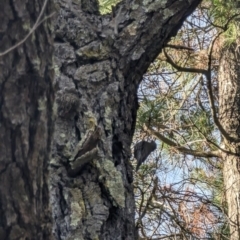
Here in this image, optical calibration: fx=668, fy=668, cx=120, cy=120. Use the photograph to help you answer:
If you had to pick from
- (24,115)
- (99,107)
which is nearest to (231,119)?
(99,107)

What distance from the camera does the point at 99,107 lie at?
114cm

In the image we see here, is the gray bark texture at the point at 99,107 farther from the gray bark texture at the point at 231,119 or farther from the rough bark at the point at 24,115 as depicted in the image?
the gray bark texture at the point at 231,119

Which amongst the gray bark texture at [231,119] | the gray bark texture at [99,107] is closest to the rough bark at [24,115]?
the gray bark texture at [99,107]

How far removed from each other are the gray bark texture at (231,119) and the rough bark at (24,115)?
1661 millimetres

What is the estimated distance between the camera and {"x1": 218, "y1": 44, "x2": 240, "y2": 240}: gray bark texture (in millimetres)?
2490

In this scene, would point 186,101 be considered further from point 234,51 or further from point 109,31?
point 109,31

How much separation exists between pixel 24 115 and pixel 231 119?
2039 millimetres

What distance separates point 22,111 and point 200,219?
189cm

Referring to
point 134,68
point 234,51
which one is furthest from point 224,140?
point 134,68

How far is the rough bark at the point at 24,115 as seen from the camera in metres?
0.67

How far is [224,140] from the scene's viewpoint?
2.51m

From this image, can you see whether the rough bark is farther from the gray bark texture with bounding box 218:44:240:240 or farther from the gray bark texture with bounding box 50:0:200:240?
the gray bark texture with bounding box 218:44:240:240

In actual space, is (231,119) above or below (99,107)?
above

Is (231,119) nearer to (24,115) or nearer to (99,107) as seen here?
(99,107)
